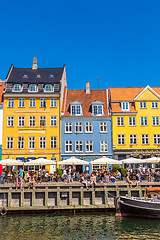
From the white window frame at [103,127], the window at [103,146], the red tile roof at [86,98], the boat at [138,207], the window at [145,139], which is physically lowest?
the boat at [138,207]

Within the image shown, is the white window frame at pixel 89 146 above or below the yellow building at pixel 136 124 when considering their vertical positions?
below

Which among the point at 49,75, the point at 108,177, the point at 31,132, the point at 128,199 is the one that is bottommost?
the point at 128,199

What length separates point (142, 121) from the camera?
149 feet

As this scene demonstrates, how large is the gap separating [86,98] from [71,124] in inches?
259

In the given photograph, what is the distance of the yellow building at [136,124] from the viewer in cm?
4388

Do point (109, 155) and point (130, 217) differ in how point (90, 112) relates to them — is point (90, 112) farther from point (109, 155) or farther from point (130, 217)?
point (130, 217)

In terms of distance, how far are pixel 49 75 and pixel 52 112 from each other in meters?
8.06

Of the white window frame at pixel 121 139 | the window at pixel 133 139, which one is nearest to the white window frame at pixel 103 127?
the white window frame at pixel 121 139

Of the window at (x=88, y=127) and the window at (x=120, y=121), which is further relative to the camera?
the window at (x=120, y=121)

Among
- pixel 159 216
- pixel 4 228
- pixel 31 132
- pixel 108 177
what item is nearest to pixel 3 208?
pixel 4 228

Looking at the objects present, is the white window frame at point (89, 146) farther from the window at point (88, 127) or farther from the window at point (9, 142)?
the window at point (9, 142)

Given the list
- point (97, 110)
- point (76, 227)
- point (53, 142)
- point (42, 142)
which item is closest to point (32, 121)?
point (42, 142)

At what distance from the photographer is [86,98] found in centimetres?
4897

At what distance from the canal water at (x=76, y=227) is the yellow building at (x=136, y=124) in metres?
19.9
